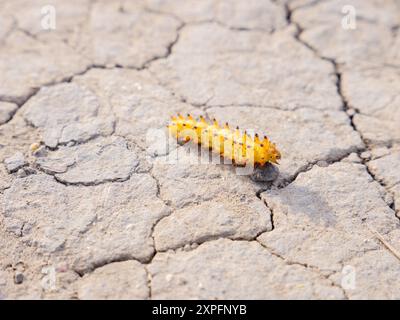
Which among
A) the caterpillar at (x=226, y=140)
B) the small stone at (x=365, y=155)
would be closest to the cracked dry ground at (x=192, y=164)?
the small stone at (x=365, y=155)

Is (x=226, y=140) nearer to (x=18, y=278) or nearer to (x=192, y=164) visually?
(x=192, y=164)

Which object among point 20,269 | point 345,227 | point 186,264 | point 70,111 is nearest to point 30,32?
point 70,111

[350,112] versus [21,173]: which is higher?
[350,112]

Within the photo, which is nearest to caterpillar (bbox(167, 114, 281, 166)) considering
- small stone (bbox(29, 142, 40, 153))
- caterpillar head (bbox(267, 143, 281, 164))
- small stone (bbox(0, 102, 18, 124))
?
caterpillar head (bbox(267, 143, 281, 164))

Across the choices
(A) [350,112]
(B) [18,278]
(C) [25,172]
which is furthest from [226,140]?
(B) [18,278]

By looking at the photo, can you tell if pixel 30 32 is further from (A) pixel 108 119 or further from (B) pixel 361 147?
(B) pixel 361 147
